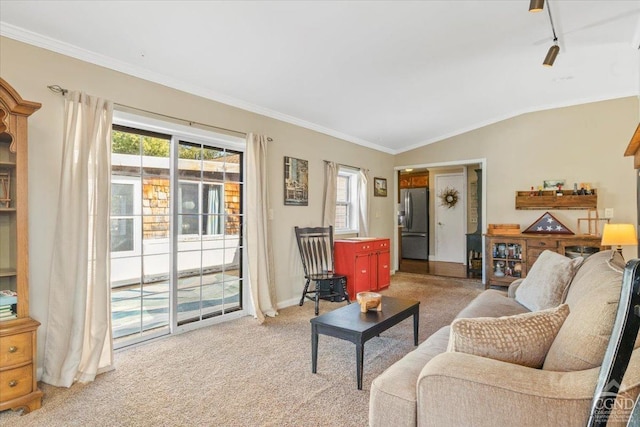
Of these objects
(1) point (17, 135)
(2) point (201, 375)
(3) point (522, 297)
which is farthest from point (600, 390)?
(1) point (17, 135)

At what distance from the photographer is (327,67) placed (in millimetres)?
3443

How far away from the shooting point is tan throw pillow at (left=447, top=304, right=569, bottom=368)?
1348 millimetres

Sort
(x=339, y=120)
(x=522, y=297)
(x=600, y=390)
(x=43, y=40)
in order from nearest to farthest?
1. (x=600, y=390)
2. (x=43, y=40)
3. (x=522, y=297)
4. (x=339, y=120)

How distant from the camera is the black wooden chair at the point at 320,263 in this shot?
4625mm

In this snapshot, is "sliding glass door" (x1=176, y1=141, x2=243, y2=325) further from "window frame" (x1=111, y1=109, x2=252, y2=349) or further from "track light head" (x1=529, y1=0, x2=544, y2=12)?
"track light head" (x1=529, y1=0, x2=544, y2=12)

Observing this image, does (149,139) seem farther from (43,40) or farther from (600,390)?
(600,390)

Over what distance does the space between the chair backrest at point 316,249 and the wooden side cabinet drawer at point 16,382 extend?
286 cm

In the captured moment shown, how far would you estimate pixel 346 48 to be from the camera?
10.2 feet

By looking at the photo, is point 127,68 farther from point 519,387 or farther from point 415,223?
point 415,223

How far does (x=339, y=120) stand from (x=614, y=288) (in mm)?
4092

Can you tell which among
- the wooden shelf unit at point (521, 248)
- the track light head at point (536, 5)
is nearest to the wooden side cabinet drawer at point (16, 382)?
the track light head at point (536, 5)

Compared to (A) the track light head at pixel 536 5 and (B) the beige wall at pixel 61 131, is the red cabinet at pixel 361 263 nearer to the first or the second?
(B) the beige wall at pixel 61 131

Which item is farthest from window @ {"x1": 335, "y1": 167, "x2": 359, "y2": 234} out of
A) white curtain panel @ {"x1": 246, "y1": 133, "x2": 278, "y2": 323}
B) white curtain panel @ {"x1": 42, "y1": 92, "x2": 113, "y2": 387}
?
white curtain panel @ {"x1": 42, "y1": 92, "x2": 113, "y2": 387}

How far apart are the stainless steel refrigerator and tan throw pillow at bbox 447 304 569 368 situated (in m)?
7.68
